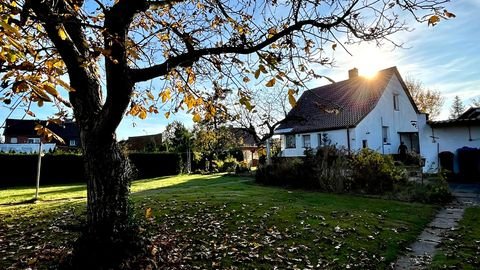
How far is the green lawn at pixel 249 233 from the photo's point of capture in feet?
17.7

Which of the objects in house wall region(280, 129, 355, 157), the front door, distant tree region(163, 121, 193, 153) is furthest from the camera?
distant tree region(163, 121, 193, 153)

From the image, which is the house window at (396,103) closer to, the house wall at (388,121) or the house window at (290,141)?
the house wall at (388,121)

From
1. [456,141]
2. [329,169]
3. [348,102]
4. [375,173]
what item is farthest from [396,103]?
[375,173]

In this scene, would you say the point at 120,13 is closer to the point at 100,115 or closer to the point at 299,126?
the point at 100,115

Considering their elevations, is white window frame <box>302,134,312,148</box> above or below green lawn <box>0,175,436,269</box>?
above

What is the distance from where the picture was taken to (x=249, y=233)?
6785 millimetres

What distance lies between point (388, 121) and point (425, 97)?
16.6m

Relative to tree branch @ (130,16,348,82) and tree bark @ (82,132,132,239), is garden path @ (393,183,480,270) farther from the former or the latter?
tree bark @ (82,132,132,239)

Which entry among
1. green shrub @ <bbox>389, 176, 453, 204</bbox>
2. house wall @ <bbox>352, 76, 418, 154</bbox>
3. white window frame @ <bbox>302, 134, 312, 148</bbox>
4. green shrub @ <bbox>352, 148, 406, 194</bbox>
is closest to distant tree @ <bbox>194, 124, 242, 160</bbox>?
white window frame @ <bbox>302, 134, 312, 148</bbox>

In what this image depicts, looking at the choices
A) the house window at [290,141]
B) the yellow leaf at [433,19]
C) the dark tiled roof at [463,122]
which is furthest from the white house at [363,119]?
the yellow leaf at [433,19]

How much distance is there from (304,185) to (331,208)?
571cm

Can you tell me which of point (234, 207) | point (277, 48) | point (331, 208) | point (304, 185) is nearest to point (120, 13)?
point (277, 48)

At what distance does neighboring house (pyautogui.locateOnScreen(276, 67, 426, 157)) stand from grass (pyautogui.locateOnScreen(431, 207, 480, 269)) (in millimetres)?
17007

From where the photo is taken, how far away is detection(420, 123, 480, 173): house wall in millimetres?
16172
